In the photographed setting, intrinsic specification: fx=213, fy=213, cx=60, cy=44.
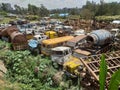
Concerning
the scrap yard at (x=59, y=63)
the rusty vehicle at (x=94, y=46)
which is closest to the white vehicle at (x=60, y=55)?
the scrap yard at (x=59, y=63)

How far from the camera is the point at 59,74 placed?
1769 cm

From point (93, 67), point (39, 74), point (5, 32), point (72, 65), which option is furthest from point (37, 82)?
point (5, 32)

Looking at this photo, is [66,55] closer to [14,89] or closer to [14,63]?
[14,63]

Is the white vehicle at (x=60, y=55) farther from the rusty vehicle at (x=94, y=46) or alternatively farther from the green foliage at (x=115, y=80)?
the green foliage at (x=115, y=80)

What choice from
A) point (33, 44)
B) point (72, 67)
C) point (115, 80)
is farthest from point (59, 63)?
point (115, 80)

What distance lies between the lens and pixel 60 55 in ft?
64.8

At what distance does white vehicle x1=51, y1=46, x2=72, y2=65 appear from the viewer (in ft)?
64.0

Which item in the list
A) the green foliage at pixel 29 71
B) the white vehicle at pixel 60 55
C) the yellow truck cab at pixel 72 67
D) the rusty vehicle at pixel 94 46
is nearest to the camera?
the yellow truck cab at pixel 72 67

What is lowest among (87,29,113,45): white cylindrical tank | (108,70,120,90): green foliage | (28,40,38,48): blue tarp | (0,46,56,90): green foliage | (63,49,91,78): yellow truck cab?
(0,46,56,90): green foliage

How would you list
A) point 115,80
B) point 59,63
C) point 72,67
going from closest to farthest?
point 115,80
point 72,67
point 59,63

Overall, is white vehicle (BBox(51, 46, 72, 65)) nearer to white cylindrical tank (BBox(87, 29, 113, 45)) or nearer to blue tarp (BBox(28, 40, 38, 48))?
white cylindrical tank (BBox(87, 29, 113, 45))

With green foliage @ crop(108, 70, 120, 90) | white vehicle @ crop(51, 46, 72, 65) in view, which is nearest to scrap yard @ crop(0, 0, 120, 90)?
white vehicle @ crop(51, 46, 72, 65)

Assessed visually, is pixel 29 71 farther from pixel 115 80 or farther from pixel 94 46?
pixel 115 80

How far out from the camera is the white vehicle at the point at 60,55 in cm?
1950
